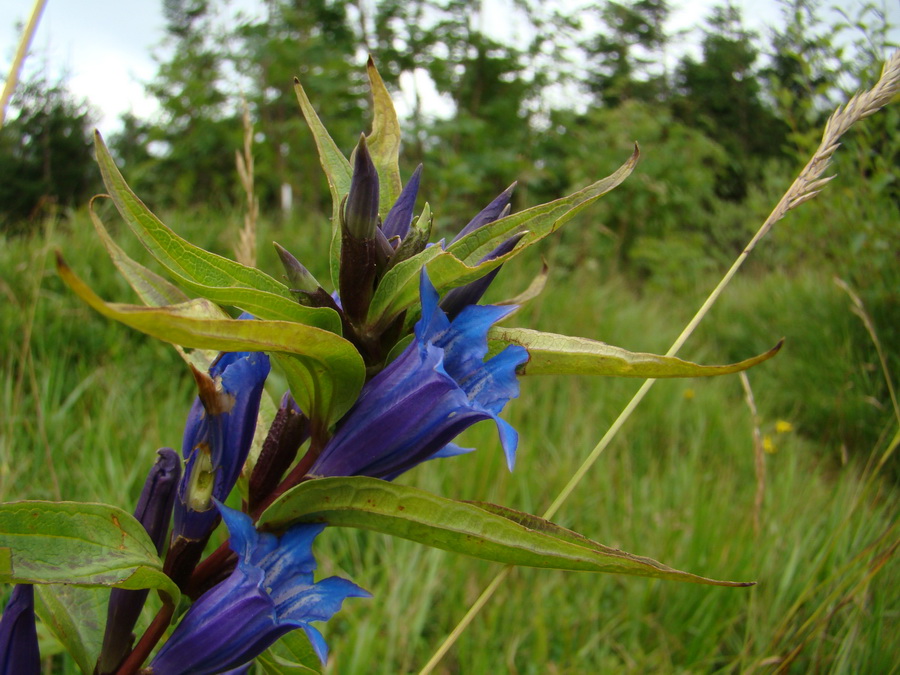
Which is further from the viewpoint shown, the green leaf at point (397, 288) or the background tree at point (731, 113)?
the background tree at point (731, 113)

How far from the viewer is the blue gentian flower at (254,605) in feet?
1.87

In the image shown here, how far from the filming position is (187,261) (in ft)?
1.81

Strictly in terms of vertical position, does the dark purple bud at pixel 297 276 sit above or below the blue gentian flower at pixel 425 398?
above

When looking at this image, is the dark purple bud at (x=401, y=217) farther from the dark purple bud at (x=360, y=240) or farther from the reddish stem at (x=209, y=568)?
the reddish stem at (x=209, y=568)

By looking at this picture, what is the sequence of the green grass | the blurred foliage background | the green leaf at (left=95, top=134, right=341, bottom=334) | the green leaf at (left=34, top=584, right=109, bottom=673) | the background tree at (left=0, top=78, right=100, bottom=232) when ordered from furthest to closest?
the background tree at (left=0, top=78, right=100, bottom=232), the blurred foliage background, the green grass, the green leaf at (left=34, top=584, right=109, bottom=673), the green leaf at (left=95, top=134, right=341, bottom=334)

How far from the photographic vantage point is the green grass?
155cm

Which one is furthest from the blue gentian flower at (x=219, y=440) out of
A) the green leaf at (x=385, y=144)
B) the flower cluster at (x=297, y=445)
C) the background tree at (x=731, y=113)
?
the background tree at (x=731, y=113)

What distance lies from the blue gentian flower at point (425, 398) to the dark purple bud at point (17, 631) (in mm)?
272

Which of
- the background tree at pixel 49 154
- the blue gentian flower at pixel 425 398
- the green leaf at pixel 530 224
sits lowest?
the blue gentian flower at pixel 425 398

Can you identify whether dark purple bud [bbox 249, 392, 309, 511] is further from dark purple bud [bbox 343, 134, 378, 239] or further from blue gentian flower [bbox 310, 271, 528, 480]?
dark purple bud [bbox 343, 134, 378, 239]

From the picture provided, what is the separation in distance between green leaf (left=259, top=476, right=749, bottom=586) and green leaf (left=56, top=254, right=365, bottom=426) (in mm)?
82

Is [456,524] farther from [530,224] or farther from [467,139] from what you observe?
[467,139]

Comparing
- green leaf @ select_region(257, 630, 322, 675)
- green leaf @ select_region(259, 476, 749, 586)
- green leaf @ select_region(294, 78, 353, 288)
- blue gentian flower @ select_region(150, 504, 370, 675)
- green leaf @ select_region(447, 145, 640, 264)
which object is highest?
green leaf @ select_region(294, 78, 353, 288)

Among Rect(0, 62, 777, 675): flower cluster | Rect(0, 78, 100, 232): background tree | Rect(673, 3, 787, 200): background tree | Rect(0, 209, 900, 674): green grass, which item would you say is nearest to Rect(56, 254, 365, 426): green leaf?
Rect(0, 62, 777, 675): flower cluster
